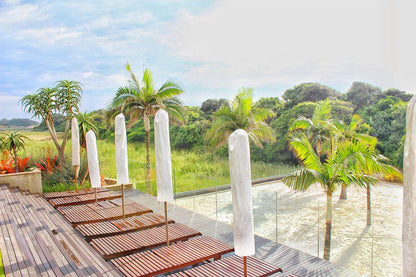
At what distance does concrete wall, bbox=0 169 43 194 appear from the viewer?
975cm

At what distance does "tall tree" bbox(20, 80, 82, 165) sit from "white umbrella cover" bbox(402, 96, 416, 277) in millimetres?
12049

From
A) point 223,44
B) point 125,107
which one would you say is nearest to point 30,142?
point 125,107

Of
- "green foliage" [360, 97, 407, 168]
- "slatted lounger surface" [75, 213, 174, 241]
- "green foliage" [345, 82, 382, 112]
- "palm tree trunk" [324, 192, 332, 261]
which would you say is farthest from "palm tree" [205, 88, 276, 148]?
"green foliage" [345, 82, 382, 112]

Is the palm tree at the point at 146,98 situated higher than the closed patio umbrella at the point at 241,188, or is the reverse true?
the palm tree at the point at 146,98

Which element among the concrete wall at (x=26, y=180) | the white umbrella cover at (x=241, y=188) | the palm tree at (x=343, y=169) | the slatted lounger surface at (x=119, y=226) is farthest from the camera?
the concrete wall at (x=26, y=180)

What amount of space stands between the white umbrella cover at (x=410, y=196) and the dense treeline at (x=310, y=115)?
19316 millimetres

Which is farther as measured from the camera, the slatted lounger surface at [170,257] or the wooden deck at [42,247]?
the slatted lounger surface at [170,257]

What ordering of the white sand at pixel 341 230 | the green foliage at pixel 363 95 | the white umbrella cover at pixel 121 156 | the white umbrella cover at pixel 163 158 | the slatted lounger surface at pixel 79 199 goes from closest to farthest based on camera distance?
1. the white sand at pixel 341 230
2. the white umbrella cover at pixel 163 158
3. the white umbrella cover at pixel 121 156
4. the slatted lounger surface at pixel 79 199
5. the green foliage at pixel 363 95

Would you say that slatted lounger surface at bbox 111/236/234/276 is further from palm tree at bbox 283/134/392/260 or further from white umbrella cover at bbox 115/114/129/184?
palm tree at bbox 283/134/392/260

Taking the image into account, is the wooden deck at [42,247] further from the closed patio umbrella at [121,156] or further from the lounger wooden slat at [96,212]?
the closed patio umbrella at [121,156]

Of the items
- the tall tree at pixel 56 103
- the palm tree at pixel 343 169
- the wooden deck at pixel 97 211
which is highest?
the tall tree at pixel 56 103

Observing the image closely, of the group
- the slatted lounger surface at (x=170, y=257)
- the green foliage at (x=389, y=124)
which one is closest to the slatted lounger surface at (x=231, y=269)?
the slatted lounger surface at (x=170, y=257)

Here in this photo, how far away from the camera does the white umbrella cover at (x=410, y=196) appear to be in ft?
7.88

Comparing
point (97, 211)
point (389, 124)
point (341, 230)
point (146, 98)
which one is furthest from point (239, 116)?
point (389, 124)
